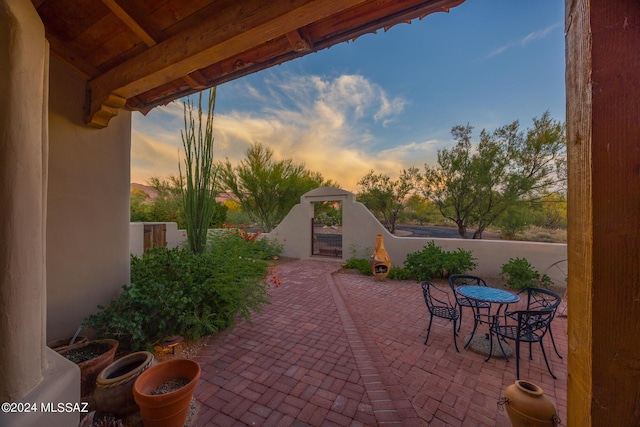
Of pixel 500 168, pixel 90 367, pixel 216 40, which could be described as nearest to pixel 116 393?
pixel 90 367

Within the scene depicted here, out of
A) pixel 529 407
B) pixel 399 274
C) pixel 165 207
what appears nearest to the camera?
pixel 529 407

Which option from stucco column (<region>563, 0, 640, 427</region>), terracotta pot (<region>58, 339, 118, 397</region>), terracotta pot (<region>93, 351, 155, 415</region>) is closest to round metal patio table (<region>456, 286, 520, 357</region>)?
stucco column (<region>563, 0, 640, 427</region>)

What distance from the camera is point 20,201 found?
41.9 inches

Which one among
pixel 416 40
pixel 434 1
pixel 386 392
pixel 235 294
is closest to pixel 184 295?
pixel 235 294

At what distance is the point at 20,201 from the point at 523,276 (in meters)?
7.53

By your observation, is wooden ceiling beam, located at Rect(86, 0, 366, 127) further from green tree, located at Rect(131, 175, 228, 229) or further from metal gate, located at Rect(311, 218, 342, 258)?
metal gate, located at Rect(311, 218, 342, 258)

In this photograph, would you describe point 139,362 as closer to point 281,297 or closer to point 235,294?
point 235,294

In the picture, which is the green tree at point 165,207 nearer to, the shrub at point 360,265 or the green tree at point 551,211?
the shrub at point 360,265

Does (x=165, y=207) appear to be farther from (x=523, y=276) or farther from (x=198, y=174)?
(x=523, y=276)

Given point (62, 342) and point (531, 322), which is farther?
point (531, 322)

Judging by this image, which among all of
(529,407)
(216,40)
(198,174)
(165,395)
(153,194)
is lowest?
(165,395)

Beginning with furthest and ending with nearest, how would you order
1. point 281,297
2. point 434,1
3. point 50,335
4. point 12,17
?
point 281,297 → point 50,335 → point 434,1 → point 12,17

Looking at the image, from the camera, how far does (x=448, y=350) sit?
302 centimetres

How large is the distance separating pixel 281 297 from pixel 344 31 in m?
4.47
